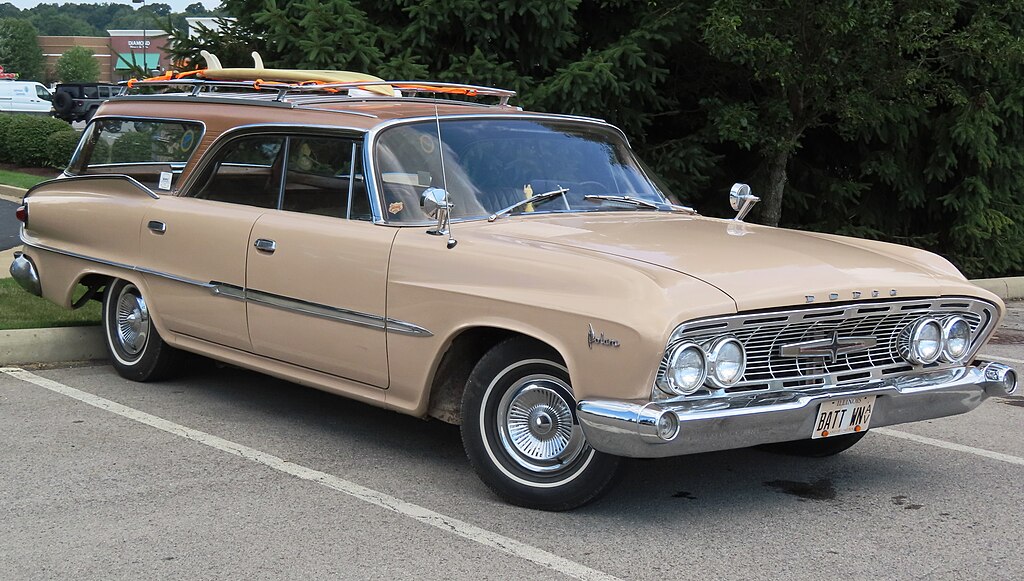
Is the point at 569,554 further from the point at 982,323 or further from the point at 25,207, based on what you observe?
the point at 25,207

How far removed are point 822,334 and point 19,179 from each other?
1975cm

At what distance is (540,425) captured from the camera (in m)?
4.97

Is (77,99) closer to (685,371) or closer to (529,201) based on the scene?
(529,201)

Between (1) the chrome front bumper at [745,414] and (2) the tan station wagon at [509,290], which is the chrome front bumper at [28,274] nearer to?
(2) the tan station wagon at [509,290]

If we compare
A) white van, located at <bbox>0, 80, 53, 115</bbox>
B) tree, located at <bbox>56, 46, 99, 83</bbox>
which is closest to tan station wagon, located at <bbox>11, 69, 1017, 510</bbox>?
white van, located at <bbox>0, 80, 53, 115</bbox>

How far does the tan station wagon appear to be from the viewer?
15.1 ft

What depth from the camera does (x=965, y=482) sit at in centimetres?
556

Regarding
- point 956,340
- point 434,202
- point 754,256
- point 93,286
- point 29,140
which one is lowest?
point 29,140

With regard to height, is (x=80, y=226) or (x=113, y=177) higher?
(x=113, y=177)

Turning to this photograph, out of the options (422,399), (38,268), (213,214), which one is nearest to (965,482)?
(422,399)

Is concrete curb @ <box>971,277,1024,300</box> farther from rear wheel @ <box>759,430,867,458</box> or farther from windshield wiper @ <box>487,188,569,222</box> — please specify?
windshield wiper @ <box>487,188,569,222</box>

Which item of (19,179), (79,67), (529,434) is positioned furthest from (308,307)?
(79,67)

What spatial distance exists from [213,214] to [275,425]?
1.22 meters

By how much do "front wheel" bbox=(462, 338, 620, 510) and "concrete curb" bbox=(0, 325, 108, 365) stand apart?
3917 mm
